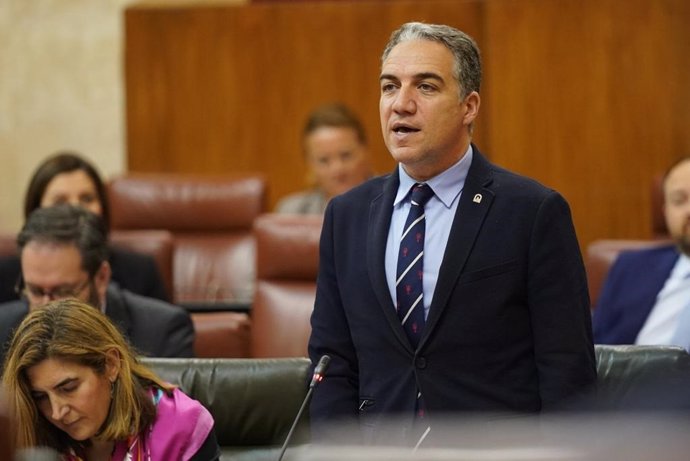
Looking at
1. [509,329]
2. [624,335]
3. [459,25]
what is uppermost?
[459,25]

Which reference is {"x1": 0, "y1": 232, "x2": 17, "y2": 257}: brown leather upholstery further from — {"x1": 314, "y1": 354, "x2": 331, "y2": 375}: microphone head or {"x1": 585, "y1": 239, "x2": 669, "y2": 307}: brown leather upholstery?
{"x1": 314, "y1": 354, "x2": 331, "y2": 375}: microphone head

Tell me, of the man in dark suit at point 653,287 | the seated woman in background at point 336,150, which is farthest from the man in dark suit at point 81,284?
the seated woman in background at point 336,150

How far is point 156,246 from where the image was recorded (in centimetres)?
419

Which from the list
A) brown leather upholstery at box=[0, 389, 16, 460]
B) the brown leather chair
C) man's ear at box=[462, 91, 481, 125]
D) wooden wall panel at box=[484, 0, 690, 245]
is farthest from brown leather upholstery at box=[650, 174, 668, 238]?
brown leather upholstery at box=[0, 389, 16, 460]

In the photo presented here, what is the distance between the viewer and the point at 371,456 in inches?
42.1

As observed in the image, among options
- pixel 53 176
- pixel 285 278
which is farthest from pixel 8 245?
pixel 285 278

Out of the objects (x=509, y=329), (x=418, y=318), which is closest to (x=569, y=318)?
(x=509, y=329)

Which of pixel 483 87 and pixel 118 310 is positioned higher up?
pixel 483 87

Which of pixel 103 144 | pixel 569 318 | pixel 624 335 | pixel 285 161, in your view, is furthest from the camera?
pixel 103 144

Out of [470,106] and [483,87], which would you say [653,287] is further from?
[483,87]

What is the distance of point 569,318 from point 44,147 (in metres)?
4.95

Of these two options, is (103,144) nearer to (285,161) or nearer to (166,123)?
(166,123)

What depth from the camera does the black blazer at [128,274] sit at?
364 centimetres

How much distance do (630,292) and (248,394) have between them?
4.80ft
